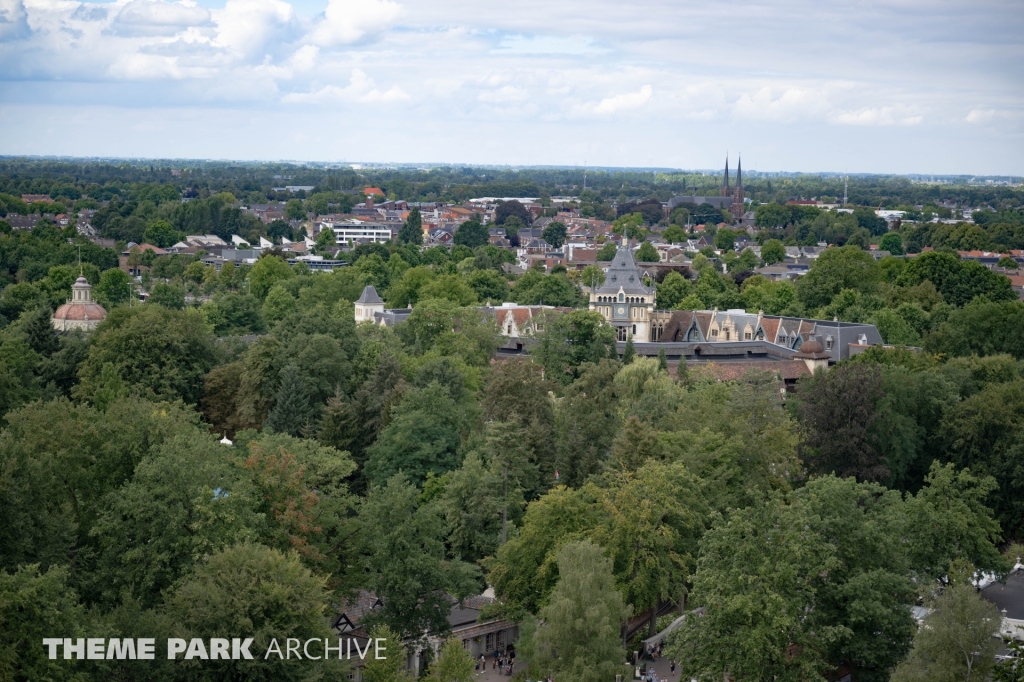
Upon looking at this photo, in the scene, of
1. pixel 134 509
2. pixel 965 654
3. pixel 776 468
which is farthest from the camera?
pixel 776 468

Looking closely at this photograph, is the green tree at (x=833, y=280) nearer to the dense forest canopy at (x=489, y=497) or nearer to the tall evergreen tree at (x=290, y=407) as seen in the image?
the dense forest canopy at (x=489, y=497)

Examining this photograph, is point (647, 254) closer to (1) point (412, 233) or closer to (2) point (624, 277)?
(1) point (412, 233)

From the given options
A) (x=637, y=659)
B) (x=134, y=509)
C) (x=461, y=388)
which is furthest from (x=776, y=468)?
(x=134, y=509)

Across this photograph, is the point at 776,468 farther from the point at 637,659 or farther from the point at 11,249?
the point at 11,249

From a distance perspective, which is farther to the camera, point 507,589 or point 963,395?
point 963,395

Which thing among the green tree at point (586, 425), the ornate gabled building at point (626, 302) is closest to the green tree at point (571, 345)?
the green tree at point (586, 425)

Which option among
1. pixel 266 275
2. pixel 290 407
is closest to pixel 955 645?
pixel 290 407
